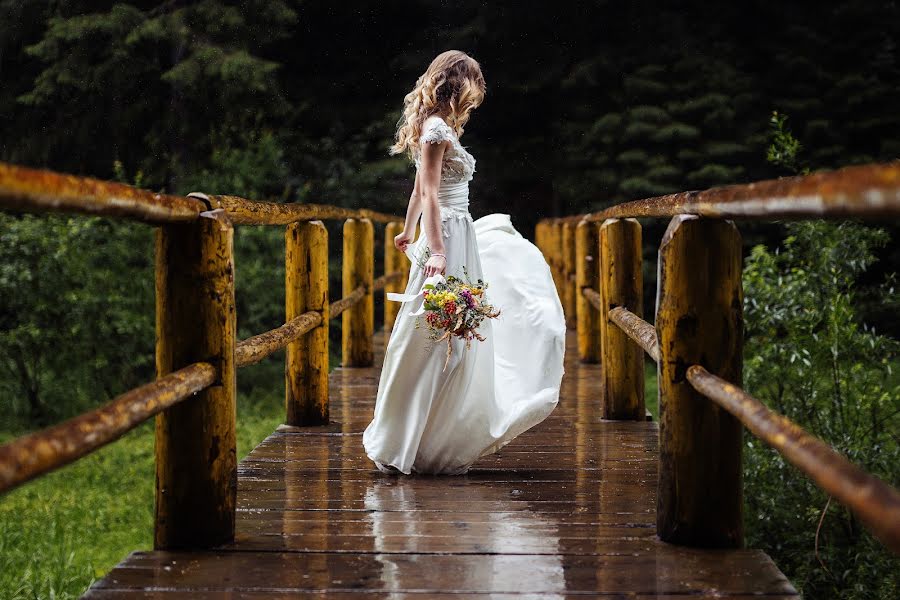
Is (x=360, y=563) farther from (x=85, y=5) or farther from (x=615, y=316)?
(x=85, y=5)

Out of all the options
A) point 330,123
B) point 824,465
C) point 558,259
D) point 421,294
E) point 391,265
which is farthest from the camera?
point 330,123

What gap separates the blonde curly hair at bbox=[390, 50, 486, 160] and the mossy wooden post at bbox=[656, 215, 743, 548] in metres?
1.27

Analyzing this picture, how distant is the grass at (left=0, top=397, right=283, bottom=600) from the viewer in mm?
5934

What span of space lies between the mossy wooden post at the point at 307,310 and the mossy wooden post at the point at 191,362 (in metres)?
1.70

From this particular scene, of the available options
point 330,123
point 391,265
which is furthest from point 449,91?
point 330,123

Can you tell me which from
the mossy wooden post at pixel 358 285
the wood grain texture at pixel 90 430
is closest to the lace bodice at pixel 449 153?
the wood grain texture at pixel 90 430

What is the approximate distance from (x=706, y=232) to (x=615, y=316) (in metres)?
1.77

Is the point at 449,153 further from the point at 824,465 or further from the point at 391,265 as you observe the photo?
the point at 391,265

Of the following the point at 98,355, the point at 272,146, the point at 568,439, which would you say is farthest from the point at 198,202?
the point at 272,146

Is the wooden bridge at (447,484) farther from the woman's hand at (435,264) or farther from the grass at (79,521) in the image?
the grass at (79,521)

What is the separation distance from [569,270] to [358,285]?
3012 millimetres

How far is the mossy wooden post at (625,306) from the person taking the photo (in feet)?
15.1

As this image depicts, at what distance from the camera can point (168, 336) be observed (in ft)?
8.52

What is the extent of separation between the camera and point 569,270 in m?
8.95
